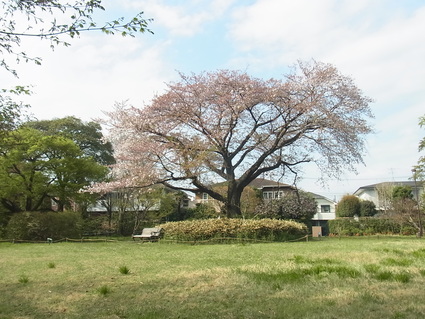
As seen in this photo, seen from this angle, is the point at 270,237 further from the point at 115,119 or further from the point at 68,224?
A: the point at 68,224

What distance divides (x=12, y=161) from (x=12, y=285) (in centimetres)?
1836

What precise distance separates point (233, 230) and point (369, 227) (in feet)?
65.8

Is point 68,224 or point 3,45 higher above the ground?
point 3,45

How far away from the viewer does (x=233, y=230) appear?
16734 mm

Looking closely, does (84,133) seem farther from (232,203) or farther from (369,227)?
(369,227)

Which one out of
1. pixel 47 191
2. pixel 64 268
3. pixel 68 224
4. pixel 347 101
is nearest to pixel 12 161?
pixel 47 191

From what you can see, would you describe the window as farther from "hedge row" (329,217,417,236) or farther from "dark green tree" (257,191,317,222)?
"dark green tree" (257,191,317,222)

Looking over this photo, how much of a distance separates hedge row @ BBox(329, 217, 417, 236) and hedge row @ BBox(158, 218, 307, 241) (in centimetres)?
1646

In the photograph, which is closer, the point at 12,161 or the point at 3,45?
the point at 3,45

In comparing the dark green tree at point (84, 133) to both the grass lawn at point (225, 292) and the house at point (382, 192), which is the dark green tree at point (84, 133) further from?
the grass lawn at point (225, 292)

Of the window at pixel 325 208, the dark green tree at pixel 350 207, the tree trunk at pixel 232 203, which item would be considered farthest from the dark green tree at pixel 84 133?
the window at pixel 325 208

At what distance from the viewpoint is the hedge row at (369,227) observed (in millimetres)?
30455

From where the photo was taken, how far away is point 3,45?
509 cm

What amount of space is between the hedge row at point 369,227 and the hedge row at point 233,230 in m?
16.5
